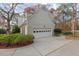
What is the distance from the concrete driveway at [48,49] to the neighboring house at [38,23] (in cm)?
24

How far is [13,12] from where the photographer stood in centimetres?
486

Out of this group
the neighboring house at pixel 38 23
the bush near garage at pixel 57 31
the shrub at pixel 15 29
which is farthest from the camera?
the neighboring house at pixel 38 23

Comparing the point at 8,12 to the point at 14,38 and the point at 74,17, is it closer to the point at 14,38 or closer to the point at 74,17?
A: the point at 14,38

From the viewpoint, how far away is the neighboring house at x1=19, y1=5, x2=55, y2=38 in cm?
493

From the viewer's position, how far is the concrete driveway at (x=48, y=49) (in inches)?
191

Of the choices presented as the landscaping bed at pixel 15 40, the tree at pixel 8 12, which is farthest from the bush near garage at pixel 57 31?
the tree at pixel 8 12

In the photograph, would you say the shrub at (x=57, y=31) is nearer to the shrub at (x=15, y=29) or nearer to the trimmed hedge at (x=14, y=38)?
the trimmed hedge at (x=14, y=38)

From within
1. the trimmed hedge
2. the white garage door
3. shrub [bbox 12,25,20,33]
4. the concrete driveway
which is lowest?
the concrete driveway

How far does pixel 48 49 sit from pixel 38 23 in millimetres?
795

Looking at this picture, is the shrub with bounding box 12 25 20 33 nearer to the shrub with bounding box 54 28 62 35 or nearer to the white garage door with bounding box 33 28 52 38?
the white garage door with bounding box 33 28 52 38

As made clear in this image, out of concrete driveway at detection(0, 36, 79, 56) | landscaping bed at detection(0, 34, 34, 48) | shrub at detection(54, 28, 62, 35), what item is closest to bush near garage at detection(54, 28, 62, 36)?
shrub at detection(54, 28, 62, 35)

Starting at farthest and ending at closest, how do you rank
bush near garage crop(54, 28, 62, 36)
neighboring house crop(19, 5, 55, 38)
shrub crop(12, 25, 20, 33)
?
neighboring house crop(19, 5, 55, 38) → bush near garage crop(54, 28, 62, 36) → shrub crop(12, 25, 20, 33)

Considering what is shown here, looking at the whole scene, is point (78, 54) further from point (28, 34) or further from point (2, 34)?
point (2, 34)

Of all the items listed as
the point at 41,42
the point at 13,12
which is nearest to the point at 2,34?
the point at 13,12
